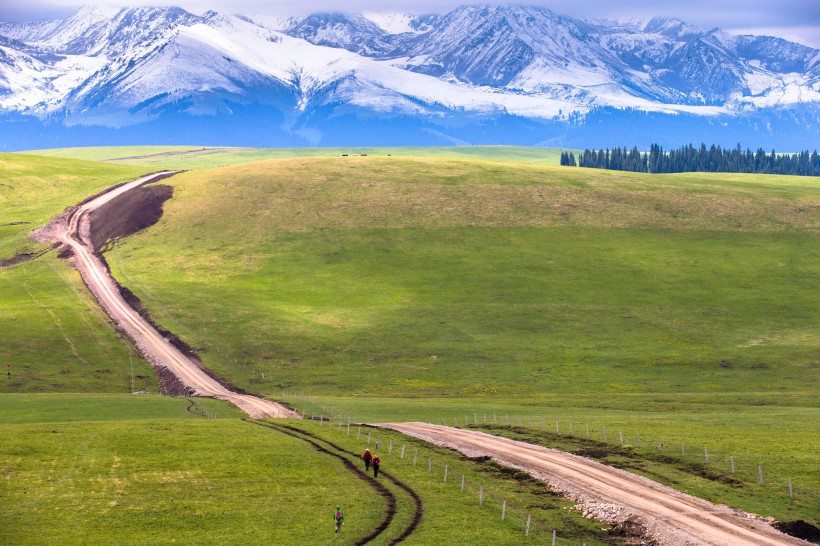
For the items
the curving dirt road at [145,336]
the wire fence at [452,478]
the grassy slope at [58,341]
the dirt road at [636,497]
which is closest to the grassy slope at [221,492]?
the wire fence at [452,478]

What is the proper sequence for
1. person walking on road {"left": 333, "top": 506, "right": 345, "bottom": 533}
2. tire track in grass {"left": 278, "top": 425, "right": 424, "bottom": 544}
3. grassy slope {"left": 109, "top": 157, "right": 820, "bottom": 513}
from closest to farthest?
1. person walking on road {"left": 333, "top": 506, "right": 345, "bottom": 533}
2. tire track in grass {"left": 278, "top": 425, "right": 424, "bottom": 544}
3. grassy slope {"left": 109, "top": 157, "right": 820, "bottom": 513}

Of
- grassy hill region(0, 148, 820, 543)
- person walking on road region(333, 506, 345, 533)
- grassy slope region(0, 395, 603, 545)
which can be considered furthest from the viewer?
grassy hill region(0, 148, 820, 543)

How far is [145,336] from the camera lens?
451 ft

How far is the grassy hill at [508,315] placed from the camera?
98250 millimetres

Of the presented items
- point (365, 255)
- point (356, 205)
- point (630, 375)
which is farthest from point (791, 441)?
point (356, 205)

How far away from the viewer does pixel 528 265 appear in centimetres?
16825

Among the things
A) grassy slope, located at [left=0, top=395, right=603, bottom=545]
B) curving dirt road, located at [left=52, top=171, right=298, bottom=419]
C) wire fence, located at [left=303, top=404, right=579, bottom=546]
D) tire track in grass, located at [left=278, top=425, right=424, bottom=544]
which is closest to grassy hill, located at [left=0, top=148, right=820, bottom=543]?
curving dirt road, located at [left=52, top=171, right=298, bottom=419]

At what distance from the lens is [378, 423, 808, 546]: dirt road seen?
50.0 metres

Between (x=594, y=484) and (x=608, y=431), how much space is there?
18353 mm

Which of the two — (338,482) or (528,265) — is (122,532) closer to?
(338,482)

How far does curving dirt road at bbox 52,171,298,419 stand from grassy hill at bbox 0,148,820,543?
9.73ft

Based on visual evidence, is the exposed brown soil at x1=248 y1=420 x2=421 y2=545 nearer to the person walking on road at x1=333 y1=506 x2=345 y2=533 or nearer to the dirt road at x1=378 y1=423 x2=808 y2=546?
the person walking on road at x1=333 y1=506 x2=345 y2=533

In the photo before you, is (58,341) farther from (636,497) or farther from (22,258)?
(636,497)

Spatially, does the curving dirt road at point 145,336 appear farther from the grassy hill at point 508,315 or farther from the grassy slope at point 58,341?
the grassy hill at point 508,315
